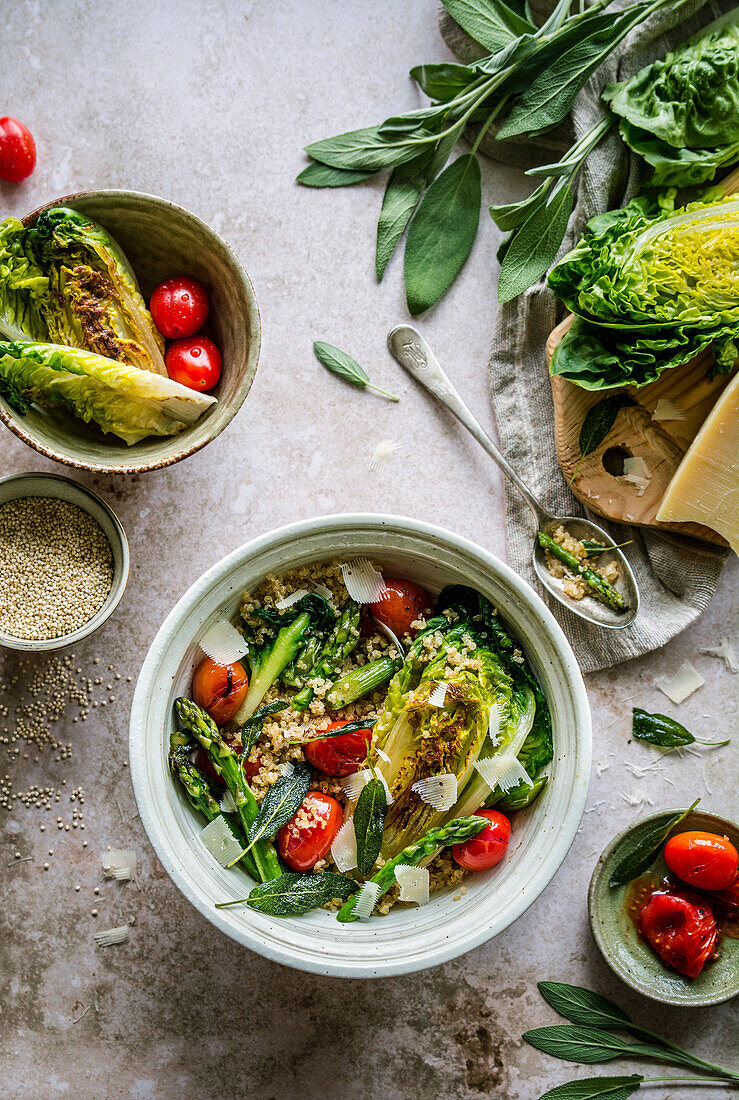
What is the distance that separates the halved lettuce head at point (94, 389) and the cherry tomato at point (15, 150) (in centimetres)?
73

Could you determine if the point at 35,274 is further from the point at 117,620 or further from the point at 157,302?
the point at 117,620

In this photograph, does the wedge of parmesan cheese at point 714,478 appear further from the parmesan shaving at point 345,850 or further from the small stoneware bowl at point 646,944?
the parmesan shaving at point 345,850

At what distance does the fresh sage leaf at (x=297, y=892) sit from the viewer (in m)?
2.16

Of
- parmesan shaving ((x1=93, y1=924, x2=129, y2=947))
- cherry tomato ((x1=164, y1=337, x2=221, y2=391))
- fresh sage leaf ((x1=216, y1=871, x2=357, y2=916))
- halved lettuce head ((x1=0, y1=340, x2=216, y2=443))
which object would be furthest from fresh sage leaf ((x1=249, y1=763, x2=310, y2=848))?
cherry tomato ((x1=164, y1=337, x2=221, y2=391))

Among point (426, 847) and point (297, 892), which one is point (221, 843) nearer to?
point (297, 892)

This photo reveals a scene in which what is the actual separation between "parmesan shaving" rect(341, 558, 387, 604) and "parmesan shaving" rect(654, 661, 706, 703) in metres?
1.06

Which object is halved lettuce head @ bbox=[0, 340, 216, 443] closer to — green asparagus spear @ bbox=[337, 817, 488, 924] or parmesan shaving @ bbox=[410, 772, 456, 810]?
parmesan shaving @ bbox=[410, 772, 456, 810]

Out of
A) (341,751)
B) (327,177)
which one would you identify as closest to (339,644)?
(341,751)

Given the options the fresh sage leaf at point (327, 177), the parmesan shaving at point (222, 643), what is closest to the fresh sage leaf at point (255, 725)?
the parmesan shaving at point (222, 643)

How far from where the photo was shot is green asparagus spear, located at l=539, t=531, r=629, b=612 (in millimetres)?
2586

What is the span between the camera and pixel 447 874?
229 cm

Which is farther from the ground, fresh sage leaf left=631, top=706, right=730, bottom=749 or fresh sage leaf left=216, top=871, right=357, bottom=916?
fresh sage leaf left=631, top=706, right=730, bottom=749

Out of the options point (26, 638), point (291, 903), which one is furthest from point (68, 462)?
point (291, 903)

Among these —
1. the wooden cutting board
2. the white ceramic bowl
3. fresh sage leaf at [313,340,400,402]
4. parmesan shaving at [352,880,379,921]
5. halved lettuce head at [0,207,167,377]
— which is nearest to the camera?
the white ceramic bowl
